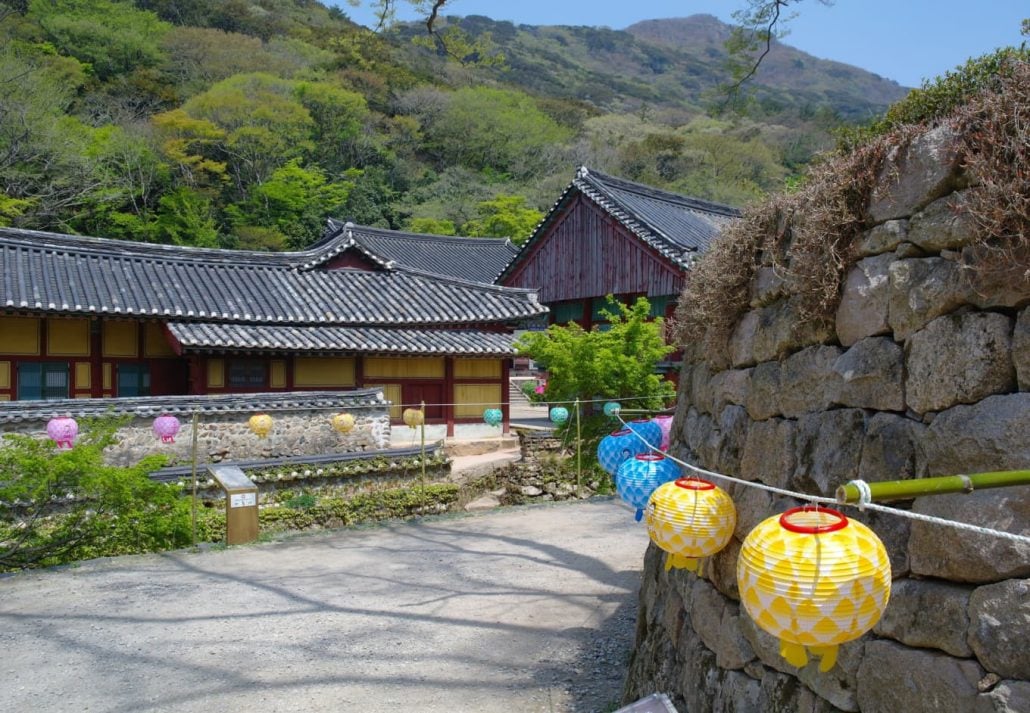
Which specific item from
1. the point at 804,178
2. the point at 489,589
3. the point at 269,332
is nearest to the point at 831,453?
the point at 804,178

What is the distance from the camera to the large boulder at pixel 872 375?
109 inches

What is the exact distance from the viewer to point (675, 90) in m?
120

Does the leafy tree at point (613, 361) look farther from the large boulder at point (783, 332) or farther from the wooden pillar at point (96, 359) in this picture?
the wooden pillar at point (96, 359)

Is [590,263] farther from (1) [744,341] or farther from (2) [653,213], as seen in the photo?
(1) [744,341]

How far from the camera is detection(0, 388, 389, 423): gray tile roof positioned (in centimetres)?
1321

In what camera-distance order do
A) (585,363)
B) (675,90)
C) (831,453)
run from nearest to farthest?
(831,453) < (585,363) < (675,90)

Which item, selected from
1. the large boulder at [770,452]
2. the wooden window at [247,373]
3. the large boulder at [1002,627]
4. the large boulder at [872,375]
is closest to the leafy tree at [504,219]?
the wooden window at [247,373]

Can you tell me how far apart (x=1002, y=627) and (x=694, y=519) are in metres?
1.44

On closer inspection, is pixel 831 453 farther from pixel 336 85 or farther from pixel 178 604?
pixel 336 85

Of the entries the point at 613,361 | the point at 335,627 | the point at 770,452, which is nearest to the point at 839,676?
the point at 770,452

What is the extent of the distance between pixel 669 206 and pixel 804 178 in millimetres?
21014

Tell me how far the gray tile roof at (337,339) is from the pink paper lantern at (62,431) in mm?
4493

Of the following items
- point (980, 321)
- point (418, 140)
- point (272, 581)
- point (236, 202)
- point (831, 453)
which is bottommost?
point (272, 581)

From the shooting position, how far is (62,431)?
12109 millimetres
